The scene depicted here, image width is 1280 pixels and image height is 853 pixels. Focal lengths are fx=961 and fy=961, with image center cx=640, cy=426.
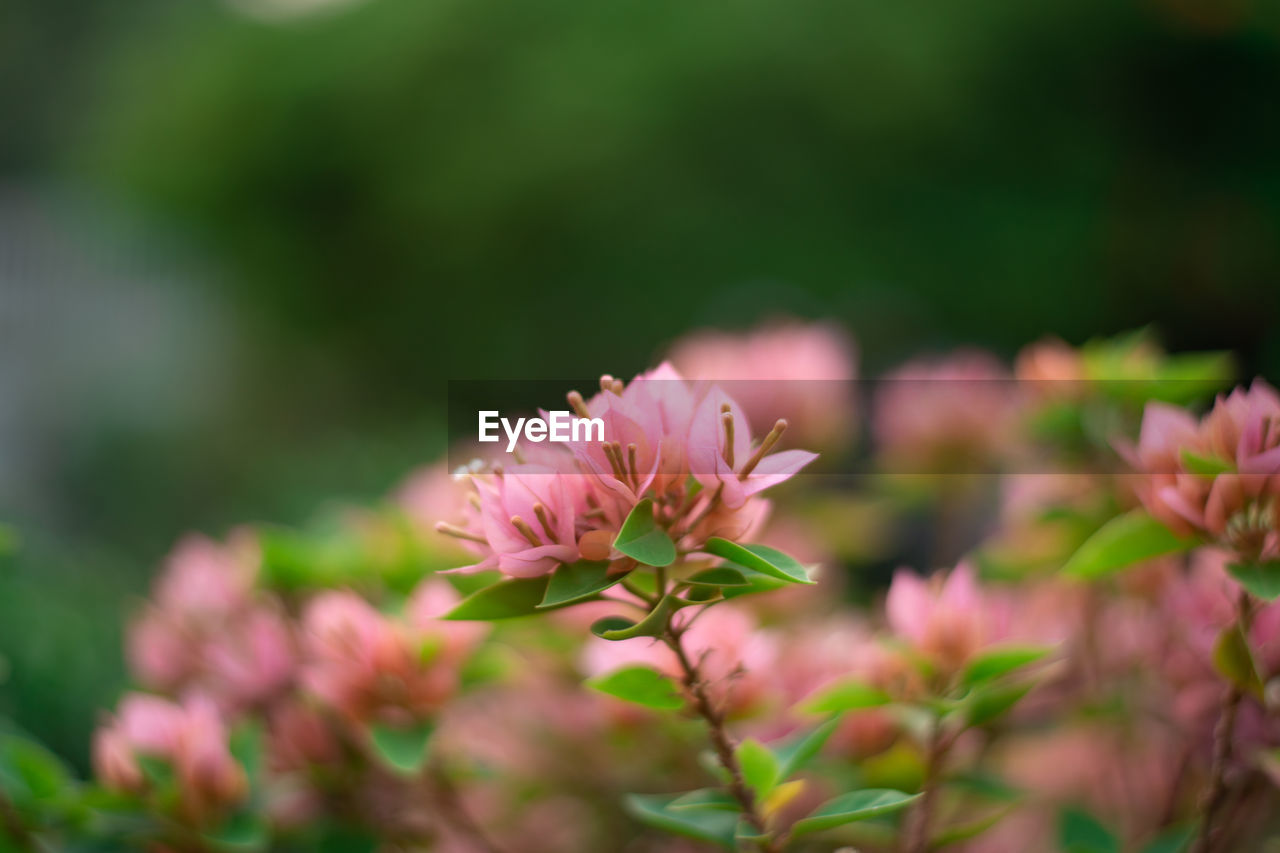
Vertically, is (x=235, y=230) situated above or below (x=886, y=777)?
above

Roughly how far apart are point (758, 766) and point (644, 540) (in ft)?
0.54

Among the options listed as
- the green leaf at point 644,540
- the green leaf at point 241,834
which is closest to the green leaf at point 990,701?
the green leaf at point 644,540

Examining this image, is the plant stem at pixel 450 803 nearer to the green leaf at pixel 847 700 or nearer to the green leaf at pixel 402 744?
the green leaf at pixel 402 744

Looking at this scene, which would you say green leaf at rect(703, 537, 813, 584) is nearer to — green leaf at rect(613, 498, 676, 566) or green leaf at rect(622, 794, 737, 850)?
green leaf at rect(613, 498, 676, 566)

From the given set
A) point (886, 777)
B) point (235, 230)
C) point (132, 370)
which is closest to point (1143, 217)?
point (886, 777)

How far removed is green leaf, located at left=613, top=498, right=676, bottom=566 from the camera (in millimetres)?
381

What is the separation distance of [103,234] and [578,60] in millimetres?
3482

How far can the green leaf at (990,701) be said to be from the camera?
21.2 inches

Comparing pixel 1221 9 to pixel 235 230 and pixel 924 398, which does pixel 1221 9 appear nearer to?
pixel 924 398

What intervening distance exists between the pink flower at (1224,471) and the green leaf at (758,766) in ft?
0.79

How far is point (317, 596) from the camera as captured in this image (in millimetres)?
802

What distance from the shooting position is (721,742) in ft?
1.49

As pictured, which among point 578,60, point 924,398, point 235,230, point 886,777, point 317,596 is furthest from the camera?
point 235,230

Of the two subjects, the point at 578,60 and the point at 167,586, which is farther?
the point at 578,60
